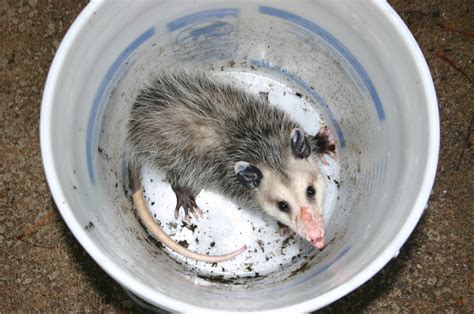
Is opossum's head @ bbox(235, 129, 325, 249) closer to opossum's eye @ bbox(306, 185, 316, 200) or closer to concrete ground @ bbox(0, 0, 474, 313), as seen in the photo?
opossum's eye @ bbox(306, 185, 316, 200)

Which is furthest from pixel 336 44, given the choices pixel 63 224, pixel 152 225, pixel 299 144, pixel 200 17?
pixel 63 224

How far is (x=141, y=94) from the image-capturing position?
221 cm

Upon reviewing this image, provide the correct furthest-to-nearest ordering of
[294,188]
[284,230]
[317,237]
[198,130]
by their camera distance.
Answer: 1. [284,230]
2. [198,130]
3. [294,188]
4. [317,237]

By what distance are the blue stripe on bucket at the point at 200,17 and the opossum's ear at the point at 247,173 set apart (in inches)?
20.9

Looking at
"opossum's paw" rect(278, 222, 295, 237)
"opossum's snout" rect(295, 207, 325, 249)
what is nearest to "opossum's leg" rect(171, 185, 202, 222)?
"opossum's paw" rect(278, 222, 295, 237)

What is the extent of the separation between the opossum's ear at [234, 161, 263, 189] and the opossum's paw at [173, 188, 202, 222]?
370 mm

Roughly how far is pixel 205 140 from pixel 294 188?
1.44 feet

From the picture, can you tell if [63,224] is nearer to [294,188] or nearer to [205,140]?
[205,140]

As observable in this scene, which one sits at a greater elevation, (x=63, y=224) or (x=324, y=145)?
(x=324, y=145)

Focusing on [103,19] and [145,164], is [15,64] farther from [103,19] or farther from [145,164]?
[103,19]

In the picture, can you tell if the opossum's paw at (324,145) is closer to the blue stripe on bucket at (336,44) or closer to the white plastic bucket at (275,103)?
the white plastic bucket at (275,103)

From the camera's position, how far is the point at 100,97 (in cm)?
187

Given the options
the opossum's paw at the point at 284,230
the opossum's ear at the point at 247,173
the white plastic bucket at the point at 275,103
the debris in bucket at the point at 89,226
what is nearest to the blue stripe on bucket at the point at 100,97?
the white plastic bucket at the point at 275,103

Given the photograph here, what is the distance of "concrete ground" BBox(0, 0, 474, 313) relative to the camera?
231 cm
